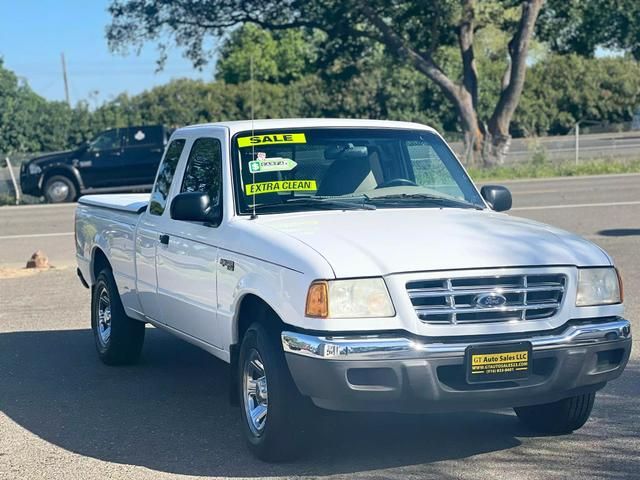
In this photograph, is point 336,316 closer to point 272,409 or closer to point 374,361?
point 374,361

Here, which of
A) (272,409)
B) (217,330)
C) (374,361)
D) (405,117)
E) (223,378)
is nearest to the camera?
(374,361)

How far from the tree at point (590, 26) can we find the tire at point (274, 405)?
109 feet

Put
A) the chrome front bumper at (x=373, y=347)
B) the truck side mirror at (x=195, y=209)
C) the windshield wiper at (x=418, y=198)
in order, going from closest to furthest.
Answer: the chrome front bumper at (x=373, y=347)
the truck side mirror at (x=195, y=209)
the windshield wiper at (x=418, y=198)

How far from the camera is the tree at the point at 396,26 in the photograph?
1337 inches

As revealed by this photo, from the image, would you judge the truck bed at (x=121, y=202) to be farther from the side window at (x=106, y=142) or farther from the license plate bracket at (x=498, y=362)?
the side window at (x=106, y=142)

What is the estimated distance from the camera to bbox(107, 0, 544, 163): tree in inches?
1337

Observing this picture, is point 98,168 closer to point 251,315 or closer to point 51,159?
point 51,159

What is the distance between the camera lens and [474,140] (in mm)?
32594

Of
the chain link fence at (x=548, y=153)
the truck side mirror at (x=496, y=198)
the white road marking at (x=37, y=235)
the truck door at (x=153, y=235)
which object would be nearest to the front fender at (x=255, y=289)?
the truck door at (x=153, y=235)

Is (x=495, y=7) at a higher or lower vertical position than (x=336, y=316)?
higher

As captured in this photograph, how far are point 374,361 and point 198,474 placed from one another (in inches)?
47.9

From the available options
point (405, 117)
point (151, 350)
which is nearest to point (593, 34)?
point (405, 117)

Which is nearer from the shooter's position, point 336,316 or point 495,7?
point 336,316

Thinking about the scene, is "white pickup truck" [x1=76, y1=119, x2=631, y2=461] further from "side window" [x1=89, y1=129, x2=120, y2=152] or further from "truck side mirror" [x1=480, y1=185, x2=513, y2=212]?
"side window" [x1=89, y1=129, x2=120, y2=152]
